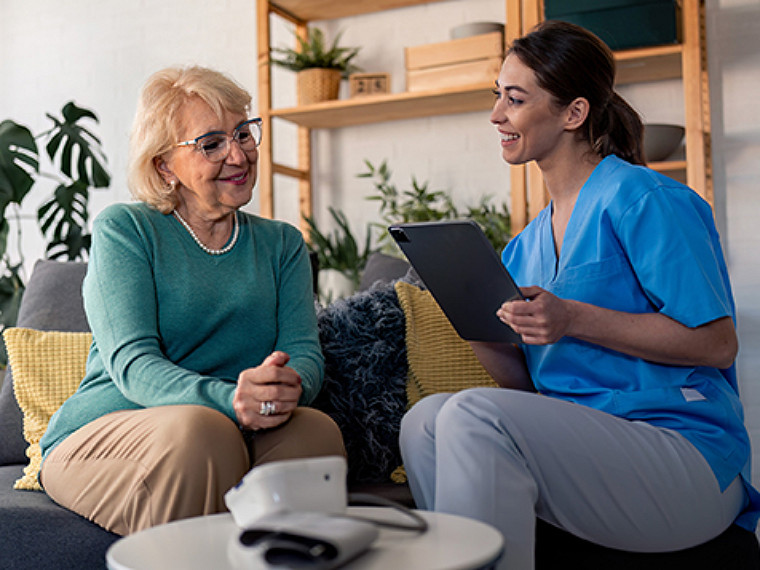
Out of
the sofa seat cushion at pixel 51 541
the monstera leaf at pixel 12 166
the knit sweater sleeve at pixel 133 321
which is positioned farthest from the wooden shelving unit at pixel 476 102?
the sofa seat cushion at pixel 51 541

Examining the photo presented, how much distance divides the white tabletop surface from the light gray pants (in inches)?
7.9

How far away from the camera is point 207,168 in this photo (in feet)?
5.13

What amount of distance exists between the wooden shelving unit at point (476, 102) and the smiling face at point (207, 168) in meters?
1.32

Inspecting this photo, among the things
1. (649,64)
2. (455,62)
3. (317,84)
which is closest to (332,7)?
(317,84)

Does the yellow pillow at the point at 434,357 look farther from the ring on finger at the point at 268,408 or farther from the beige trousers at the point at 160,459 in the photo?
the ring on finger at the point at 268,408

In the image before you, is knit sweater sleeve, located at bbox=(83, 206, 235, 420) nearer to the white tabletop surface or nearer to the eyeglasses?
the eyeglasses

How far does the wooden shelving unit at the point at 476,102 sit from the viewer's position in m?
2.55

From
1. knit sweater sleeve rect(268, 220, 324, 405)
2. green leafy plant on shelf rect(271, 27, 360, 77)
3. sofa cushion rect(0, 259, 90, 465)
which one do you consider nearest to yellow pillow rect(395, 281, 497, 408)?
knit sweater sleeve rect(268, 220, 324, 405)

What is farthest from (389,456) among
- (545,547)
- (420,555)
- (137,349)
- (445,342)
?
(420,555)

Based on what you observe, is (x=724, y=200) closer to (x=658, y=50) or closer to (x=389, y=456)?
(x=658, y=50)

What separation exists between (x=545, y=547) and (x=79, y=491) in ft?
2.46

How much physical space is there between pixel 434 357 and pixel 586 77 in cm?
65

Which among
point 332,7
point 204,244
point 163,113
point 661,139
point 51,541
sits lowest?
point 51,541

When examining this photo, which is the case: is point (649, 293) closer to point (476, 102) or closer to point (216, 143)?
point (216, 143)
